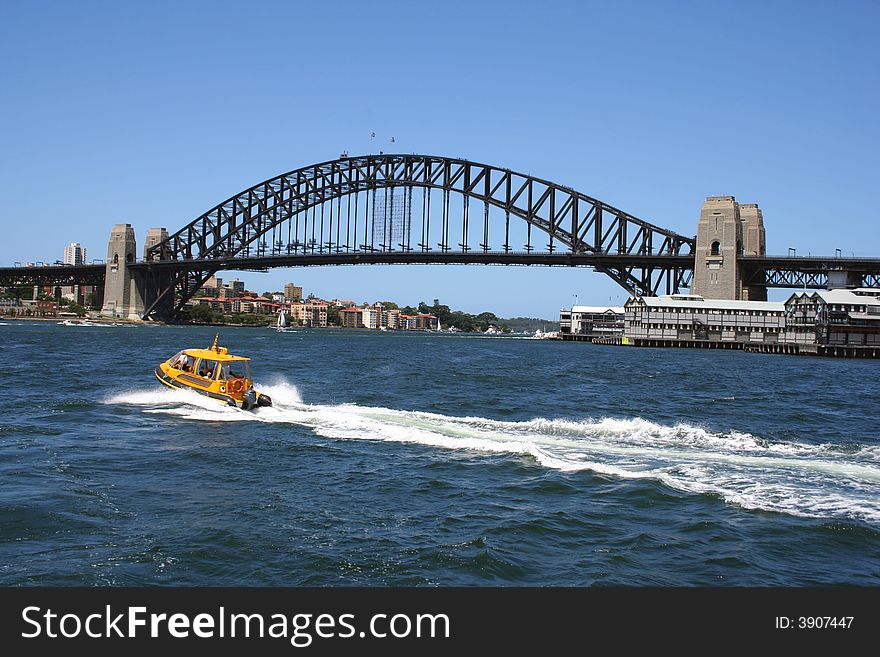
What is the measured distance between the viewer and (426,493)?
1523cm

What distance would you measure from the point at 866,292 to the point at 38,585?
105m

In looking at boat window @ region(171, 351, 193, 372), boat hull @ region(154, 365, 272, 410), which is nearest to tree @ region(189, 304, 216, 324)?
boat window @ region(171, 351, 193, 372)

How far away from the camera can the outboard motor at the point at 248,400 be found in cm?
2552

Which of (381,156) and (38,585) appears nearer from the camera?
(38,585)

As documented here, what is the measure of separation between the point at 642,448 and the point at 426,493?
23.3 ft

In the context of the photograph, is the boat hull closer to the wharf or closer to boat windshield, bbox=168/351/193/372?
boat windshield, bbox=168/351/193/372

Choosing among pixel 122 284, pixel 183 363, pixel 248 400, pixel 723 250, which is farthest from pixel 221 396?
pixel 122 284

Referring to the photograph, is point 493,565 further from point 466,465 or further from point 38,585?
point 466,465

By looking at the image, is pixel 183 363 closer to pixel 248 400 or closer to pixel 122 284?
pixel 248 400

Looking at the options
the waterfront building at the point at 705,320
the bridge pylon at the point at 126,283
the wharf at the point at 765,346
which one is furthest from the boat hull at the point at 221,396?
the bridge pylon at the point at 126,283

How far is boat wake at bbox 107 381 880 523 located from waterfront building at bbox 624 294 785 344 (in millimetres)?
80735

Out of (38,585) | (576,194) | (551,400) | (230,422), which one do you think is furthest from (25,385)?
(576,194)

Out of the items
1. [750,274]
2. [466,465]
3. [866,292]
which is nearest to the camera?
[466,465]

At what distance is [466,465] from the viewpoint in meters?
18.0
